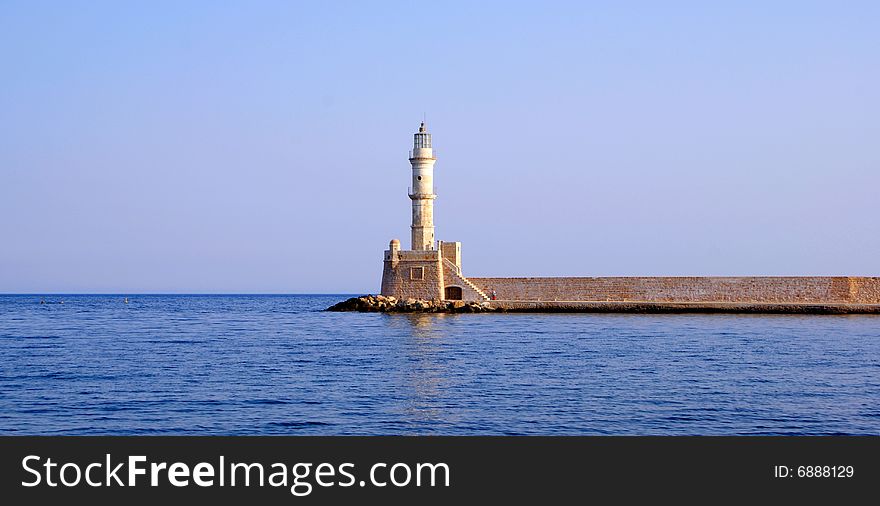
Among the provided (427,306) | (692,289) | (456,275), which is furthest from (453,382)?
(692,289)

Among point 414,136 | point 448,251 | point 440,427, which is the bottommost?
point 440,427

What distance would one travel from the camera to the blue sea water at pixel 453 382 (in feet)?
50.9

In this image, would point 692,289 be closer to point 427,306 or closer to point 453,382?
point 427,306

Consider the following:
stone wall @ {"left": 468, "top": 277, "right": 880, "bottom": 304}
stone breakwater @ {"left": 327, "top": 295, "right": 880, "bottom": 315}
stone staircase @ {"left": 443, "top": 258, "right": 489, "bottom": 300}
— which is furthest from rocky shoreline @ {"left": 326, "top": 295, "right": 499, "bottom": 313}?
stone wall @ {"left": 468, "top": 277, "right": 880, "bottom": 304}

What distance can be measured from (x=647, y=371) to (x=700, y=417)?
22.7 ft

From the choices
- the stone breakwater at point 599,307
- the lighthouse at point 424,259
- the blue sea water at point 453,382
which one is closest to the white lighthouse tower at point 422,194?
the lighthouse at point 424,259

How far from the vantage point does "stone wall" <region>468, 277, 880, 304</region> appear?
159ft

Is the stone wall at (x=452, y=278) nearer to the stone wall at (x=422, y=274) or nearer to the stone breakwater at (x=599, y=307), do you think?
the stone wall at (x=422, y=274)

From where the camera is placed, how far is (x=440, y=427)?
1514cm

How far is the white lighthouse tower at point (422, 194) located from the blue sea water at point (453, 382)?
48.1 ft
